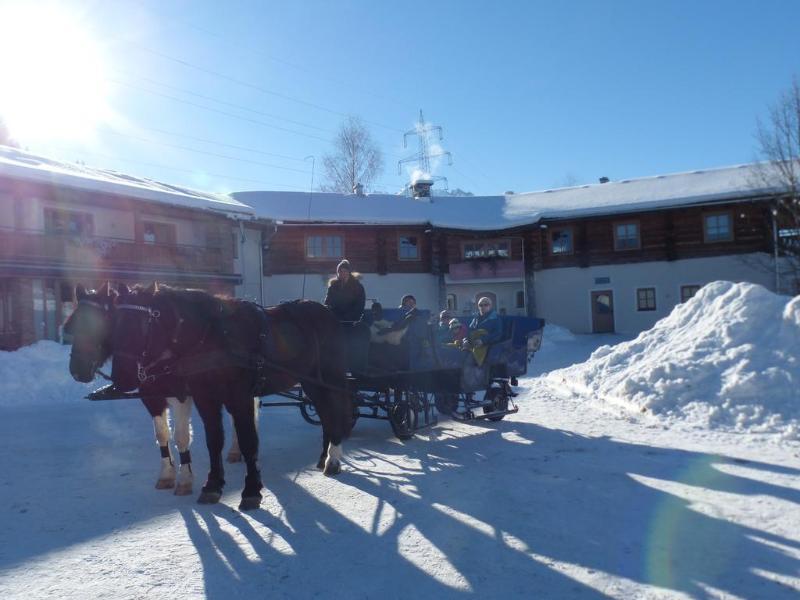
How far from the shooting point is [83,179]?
17562 millimetres

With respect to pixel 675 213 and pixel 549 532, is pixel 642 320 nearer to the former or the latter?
pixel 675 213

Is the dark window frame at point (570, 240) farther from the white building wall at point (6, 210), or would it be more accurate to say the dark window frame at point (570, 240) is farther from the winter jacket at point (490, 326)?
the white building wall at point (6, 210)

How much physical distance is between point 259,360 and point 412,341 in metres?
2.67

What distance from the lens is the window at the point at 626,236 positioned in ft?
90.7

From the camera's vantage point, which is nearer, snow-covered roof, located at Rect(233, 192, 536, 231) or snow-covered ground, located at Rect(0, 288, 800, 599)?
snow-covered ground, located at Rect(0, 288, 800, 599)

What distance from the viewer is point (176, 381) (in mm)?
5086

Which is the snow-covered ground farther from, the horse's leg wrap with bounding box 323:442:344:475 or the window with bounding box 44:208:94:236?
the window with bounding box 44:208:94:236

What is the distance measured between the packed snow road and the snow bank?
608 cm

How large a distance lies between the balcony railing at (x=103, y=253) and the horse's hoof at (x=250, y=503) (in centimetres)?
1582

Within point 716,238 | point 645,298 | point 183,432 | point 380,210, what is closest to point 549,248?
point 645,298

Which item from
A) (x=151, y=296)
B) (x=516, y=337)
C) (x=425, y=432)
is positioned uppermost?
(x=151, y=296)

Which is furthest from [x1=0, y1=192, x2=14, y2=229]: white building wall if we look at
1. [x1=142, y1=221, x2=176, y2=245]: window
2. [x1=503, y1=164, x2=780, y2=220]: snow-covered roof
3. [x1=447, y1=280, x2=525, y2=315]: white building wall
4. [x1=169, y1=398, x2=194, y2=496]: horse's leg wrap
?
[x1=503, y1=164, x2=780, y2=220]: snow-covered roof

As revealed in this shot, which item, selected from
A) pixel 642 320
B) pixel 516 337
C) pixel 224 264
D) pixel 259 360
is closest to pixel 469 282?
pixel 642 320

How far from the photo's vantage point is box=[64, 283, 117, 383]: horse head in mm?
4676
